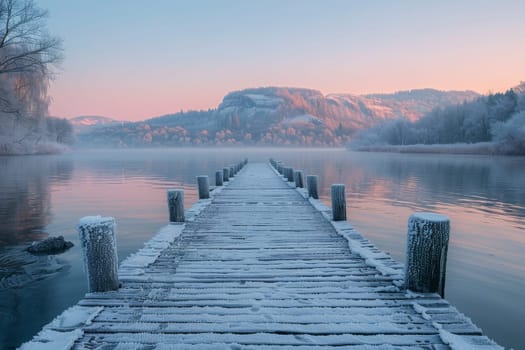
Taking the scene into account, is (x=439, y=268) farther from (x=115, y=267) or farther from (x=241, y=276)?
(x=115, y=267)

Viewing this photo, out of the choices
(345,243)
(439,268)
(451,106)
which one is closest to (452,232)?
(345,243)

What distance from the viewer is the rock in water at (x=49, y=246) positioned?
28.2 feet

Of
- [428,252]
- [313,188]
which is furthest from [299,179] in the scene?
[428,252]

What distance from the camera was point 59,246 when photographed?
352 inches

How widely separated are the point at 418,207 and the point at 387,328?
13406mm

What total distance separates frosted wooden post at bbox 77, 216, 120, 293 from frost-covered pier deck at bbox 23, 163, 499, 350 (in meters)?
0.21

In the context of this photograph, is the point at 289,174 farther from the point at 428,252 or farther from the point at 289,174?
the point at 428,252

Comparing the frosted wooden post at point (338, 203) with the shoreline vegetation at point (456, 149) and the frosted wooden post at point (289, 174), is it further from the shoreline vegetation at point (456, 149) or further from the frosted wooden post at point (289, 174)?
the shoreline vegetation at point (456, 149)

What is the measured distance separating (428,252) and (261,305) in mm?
2251

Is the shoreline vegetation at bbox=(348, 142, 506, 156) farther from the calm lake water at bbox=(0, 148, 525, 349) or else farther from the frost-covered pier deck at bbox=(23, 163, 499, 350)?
the frost-covered pier deck at bbox=(23, 163, 499, 350)

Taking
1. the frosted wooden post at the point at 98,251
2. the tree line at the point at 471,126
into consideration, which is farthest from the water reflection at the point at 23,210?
the tree line at the point at 471,126

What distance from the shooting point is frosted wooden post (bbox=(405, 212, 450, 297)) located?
4.26m

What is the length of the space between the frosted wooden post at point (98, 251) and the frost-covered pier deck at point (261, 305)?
21cm

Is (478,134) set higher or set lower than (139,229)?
higher
